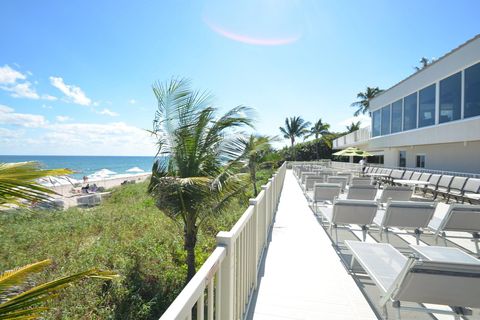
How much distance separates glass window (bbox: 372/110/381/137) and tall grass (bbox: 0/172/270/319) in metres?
15.3

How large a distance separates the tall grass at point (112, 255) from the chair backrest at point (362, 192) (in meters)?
3.79

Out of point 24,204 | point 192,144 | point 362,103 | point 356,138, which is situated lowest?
point 24,204

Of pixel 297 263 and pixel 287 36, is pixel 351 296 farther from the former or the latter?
pixel 287 36

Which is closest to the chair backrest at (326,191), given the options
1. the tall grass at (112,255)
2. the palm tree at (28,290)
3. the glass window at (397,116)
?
the tall grass at (112,255)

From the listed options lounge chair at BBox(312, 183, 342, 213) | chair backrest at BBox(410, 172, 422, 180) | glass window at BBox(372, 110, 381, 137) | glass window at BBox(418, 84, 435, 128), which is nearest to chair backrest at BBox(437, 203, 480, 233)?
lounge chair at BBox(312, 183, 342, 213)

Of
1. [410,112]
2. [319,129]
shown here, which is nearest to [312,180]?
[410,112]

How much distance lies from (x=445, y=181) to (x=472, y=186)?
1.22 m

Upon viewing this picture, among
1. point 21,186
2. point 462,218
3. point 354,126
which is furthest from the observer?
point 354,126

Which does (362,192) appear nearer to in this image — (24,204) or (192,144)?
(192,144)

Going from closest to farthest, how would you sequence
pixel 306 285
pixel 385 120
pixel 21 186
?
pixel 21 186
pixel 306 285
pixel 385 120

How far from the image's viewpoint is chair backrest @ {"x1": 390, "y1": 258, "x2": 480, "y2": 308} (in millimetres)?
1840

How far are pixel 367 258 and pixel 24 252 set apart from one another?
328 inches

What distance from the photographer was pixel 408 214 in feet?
13.5

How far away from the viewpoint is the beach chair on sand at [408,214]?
13.4ft
